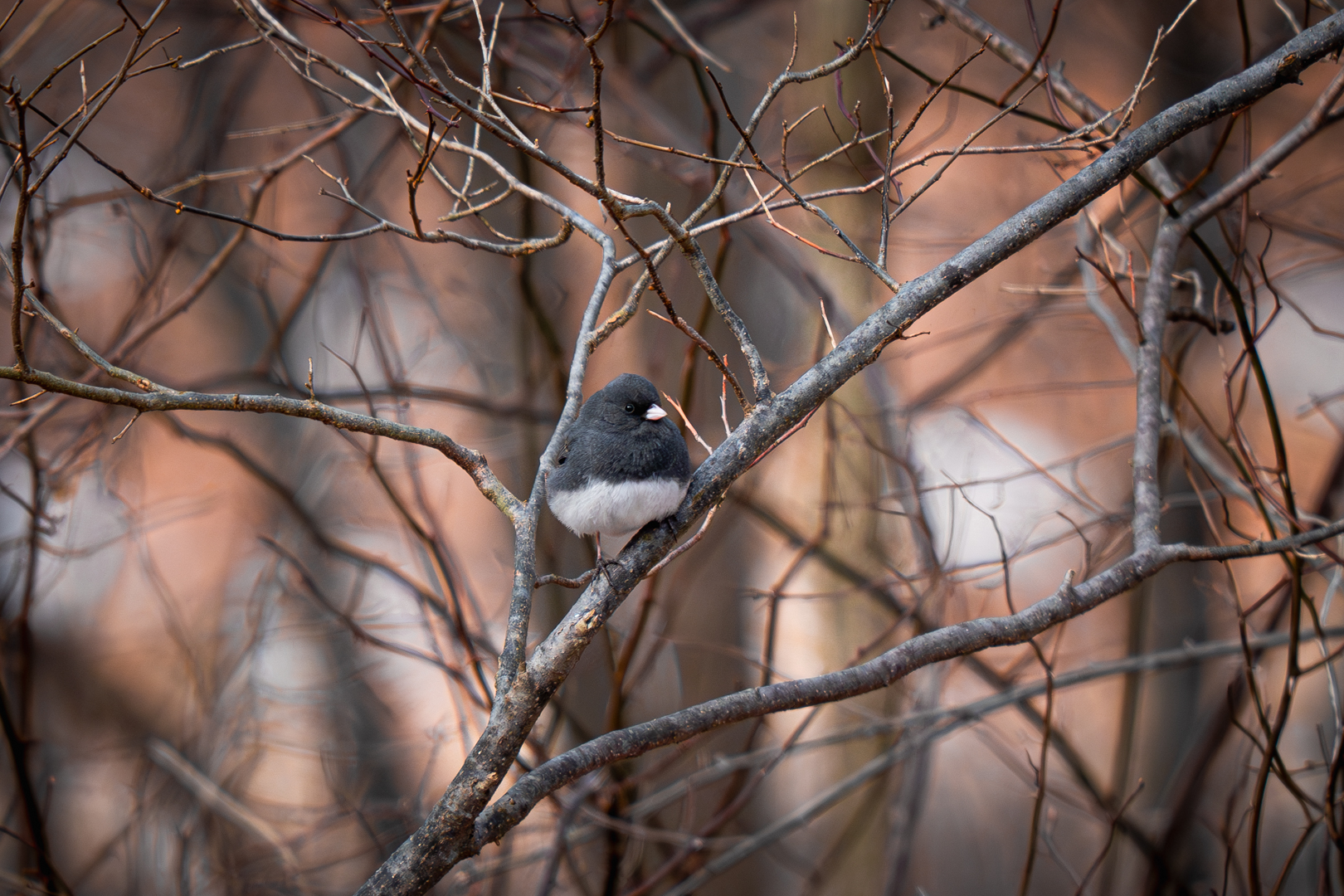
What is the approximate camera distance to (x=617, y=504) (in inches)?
62.6

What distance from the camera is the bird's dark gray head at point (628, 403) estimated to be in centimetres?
180

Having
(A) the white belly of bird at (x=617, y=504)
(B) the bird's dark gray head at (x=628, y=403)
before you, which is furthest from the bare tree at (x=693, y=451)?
(A) the white belly of bird at (x=617, y=504)

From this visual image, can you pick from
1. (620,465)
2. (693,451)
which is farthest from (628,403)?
(693,451)

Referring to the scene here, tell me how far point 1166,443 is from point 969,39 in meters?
1.83

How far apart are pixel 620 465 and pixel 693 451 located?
6.25 feet

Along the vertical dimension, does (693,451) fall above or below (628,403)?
above

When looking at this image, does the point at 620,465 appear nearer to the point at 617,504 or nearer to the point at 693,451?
the point at 617,504

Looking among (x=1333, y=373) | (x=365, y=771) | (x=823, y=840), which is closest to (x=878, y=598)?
(x=823, y=840)

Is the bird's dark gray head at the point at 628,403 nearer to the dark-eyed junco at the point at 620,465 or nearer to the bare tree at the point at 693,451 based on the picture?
the dark-eyed junco at the point at 620,465

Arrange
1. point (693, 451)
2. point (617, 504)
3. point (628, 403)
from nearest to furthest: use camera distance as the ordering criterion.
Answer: point (617, 504)
point (628, 403)
point (693, 451)

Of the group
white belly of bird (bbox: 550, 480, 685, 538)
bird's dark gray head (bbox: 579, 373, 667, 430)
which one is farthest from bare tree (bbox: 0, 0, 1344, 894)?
white belly of bird (bbox: 550, 480, 685, 538)

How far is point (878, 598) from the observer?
2832mm

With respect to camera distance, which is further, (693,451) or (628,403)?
(693,451)

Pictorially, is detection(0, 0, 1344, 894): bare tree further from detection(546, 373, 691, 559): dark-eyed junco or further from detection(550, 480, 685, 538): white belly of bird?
detection(550, 480, 685, 538): white belly of bird
